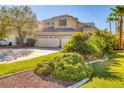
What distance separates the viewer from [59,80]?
970 centimetres

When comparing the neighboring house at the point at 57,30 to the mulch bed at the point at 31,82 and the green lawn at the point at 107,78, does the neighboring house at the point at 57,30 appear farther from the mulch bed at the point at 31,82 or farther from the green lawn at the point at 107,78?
the mulch bed at the point at 31,82

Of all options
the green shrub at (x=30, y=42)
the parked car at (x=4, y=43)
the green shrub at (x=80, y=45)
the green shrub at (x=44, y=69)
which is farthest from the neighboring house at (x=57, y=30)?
the green shrub at (x=44, y=69)

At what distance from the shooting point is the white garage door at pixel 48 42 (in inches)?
981

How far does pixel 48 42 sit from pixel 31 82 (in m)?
16.7

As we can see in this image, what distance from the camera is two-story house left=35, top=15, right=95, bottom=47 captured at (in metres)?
23.2

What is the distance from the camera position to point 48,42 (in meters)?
26.2

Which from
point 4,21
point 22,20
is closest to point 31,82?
point 4,21

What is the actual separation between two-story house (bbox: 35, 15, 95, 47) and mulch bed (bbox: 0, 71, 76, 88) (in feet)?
39.6

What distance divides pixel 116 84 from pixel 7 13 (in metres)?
19.3

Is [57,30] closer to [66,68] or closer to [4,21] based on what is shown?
[4,21]

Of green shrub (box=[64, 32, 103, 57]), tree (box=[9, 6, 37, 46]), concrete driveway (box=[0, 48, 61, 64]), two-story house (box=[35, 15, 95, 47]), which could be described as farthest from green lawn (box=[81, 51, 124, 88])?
tree (box=[9, 6, 37, 46])
